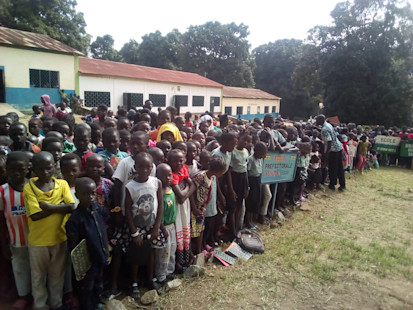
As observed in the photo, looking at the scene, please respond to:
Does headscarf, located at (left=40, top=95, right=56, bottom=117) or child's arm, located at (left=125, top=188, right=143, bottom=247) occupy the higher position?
headscarf, located at (left=40, top=95, right=56, bottom=117)

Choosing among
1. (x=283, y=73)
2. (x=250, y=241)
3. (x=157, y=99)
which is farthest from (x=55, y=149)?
(x=283, y=73)

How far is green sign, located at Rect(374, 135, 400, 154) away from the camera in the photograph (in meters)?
11.6

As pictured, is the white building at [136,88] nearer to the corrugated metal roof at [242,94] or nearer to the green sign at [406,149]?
the corrugated metal roof at [242,94]

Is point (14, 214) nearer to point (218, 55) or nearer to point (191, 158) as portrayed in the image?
point (191, 158)

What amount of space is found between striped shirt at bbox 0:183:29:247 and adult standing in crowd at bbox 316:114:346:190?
6389 millimetres

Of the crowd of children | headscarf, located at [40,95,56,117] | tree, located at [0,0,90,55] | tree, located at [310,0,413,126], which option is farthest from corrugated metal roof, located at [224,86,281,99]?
the crowd of children

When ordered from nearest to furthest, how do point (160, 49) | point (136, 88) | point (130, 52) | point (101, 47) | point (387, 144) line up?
1. point (387, 144)
2. point (136, 88)
3. point (160, 49)
4. point (101, 47)
5. point (130, 52)

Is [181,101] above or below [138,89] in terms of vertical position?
below

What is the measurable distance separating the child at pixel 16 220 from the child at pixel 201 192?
173 centimetres

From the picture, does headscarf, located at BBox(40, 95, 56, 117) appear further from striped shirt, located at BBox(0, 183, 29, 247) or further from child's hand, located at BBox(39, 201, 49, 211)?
child's hand, located at BBox(39, 201, 49, 211)

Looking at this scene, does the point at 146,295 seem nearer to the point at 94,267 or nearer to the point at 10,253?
the point at 94,267

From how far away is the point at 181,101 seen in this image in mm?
23297

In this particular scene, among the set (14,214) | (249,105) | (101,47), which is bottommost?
(14,214)

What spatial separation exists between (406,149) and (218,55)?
30.3 m
